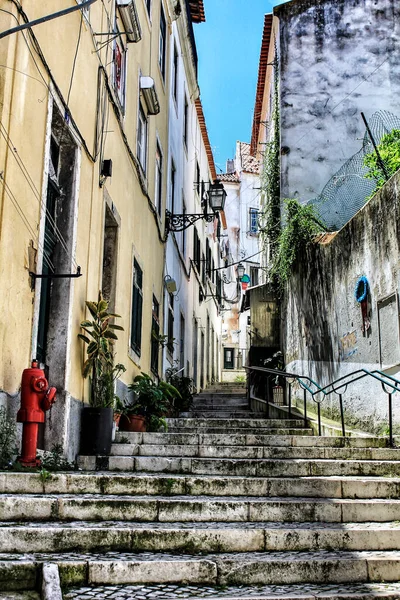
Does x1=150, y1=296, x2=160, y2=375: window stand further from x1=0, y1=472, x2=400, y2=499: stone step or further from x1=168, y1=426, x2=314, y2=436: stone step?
x1=0, y1=472, x2=400, y2=499: stone step

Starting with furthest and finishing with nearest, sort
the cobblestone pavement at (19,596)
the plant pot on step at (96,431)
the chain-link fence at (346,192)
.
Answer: the chain-link fence at (346,192)
the plant pot on step at (96,431)
the cobblestone pavement at (19,596)

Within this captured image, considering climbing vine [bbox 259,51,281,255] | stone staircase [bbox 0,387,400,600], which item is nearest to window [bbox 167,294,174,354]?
climbing vine [bbox 259,51,281,255]

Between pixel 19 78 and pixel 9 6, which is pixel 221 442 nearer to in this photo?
pixel 19 78

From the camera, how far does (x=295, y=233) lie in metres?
13.0

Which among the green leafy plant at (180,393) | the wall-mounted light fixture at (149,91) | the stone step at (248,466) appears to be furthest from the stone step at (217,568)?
the wall-mounted light fixture at (149,91)

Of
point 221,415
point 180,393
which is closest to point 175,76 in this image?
point 180,393

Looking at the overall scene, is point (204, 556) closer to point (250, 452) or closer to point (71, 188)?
point (250, 452)

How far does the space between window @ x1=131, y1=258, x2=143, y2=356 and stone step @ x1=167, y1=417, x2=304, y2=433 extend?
1409 millimetres

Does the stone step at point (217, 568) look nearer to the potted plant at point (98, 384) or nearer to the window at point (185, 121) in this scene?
the potted plant at point (98, 384)

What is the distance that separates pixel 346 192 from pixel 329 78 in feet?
9.76

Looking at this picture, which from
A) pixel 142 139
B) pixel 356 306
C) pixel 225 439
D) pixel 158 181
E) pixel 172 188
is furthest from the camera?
pixel 172 188

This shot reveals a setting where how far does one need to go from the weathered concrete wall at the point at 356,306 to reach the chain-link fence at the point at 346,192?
2317 mm

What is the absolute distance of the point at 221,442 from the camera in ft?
27.6

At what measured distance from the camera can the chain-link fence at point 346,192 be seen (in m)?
14.6
